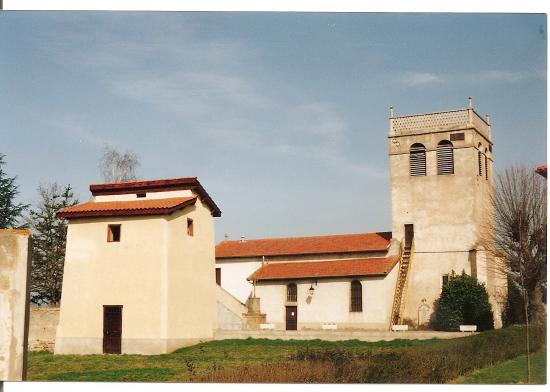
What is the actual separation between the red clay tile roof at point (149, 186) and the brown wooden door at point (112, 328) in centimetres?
565

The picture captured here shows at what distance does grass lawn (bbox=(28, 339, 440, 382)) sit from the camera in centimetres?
2148

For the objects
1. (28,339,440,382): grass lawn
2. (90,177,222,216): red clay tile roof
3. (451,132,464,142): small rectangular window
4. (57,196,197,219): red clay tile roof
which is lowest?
(28,339,440,382): grass lawn

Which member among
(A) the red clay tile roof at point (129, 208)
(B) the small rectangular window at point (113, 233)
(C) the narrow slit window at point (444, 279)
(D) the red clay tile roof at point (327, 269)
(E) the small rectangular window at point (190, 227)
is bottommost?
(C) the narrow slit window at point (444, 279)

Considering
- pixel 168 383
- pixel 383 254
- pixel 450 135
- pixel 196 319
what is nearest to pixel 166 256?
pixel 196 319

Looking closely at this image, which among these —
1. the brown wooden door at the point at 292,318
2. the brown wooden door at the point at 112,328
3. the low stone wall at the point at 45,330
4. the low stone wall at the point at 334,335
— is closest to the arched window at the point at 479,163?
the low stone wall at the point at 334,335

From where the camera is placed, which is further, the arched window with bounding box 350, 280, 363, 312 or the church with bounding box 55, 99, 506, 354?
the arched window with bounding box 350, 280, 363, 312

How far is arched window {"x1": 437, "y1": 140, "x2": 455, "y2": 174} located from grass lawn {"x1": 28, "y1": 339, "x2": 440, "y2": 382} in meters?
14.8

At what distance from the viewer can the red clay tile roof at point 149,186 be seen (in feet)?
107

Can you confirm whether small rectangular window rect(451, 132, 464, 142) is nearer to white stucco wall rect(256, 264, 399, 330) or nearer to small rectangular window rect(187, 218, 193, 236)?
white stucco wall rect(256, 264, 399, 330)

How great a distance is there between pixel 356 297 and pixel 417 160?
9.70 meters

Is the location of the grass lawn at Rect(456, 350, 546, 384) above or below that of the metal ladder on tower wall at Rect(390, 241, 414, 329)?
below

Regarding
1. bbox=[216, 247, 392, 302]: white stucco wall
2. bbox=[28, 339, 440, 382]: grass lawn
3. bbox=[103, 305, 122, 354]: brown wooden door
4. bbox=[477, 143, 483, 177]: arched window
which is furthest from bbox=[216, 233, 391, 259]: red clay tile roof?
bbox=[103, 305, 122, 354]: brown wooden door

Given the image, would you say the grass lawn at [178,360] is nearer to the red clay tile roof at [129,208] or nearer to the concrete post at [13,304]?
the concrete post at [13,304]
